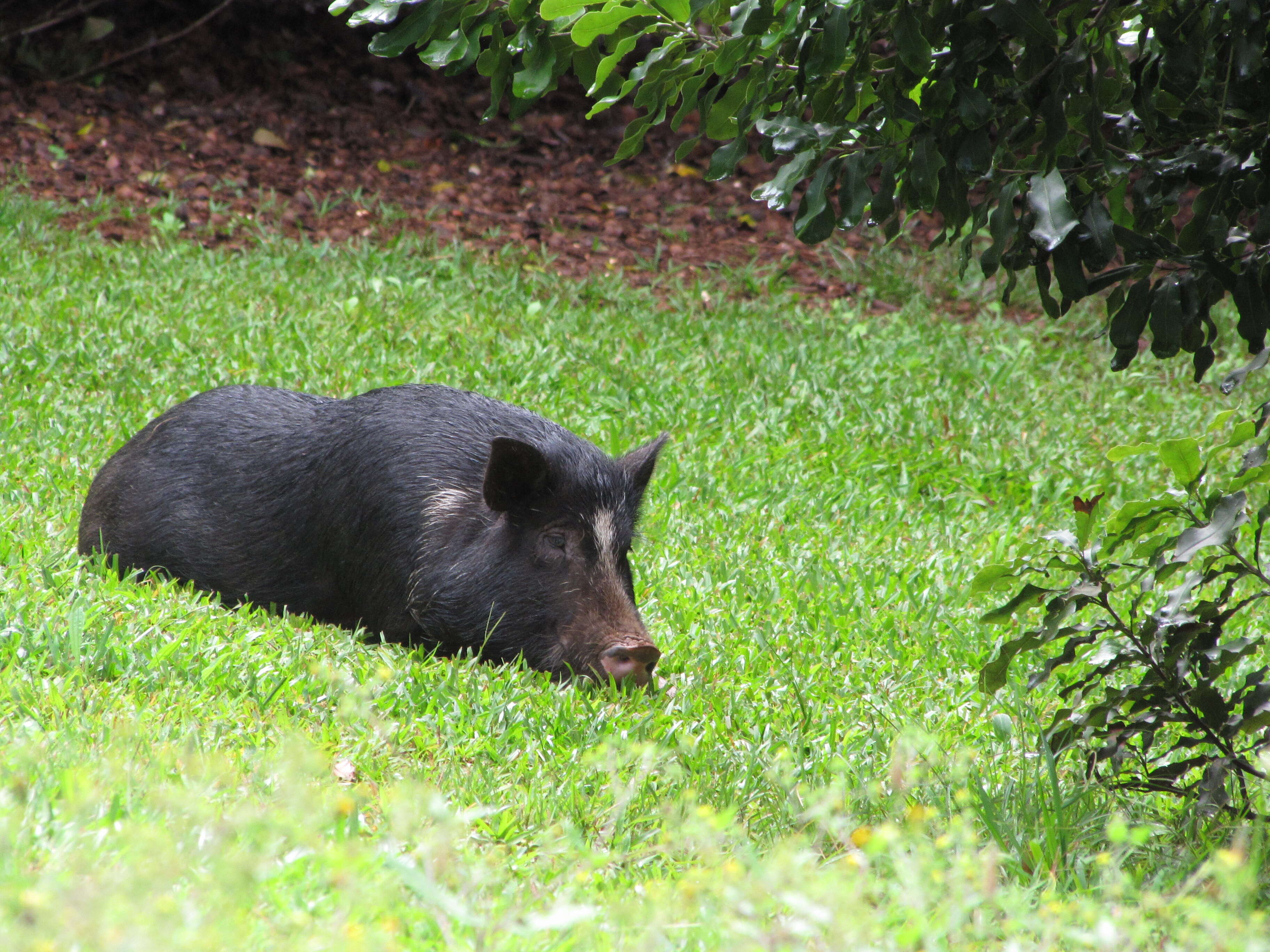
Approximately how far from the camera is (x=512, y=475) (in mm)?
4551

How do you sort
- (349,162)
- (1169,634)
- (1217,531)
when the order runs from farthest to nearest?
(349,162) → (1169,634) → (1217,531)

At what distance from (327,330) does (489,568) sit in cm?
406

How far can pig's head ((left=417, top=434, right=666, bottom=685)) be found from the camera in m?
4.42

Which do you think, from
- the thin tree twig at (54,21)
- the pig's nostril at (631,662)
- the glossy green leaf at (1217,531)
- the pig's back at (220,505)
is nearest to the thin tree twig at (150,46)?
the thin tree twig at (54,21)

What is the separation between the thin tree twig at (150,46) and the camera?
39.3 ft

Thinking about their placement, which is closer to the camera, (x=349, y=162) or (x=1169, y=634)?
(x=1169, y=634)

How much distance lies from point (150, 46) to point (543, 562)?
32.3ft

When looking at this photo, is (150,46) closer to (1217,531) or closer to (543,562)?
(543,562)

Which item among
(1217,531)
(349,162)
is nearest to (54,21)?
(349,162)

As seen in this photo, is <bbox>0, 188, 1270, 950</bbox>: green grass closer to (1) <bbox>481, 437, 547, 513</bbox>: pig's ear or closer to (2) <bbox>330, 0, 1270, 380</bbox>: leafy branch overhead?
(1) <bbox>481, 437, 547, 513</bbox>: pig's ear

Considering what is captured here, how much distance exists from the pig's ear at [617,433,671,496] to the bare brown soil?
5.88m

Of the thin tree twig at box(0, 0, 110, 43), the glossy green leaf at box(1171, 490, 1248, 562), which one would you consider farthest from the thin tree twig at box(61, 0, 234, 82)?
→ the glossy green leaf at box(1171, 490, 1248, 562)

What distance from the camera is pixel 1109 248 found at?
8.95ft

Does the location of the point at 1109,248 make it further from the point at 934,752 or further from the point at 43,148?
the point at 43,148
